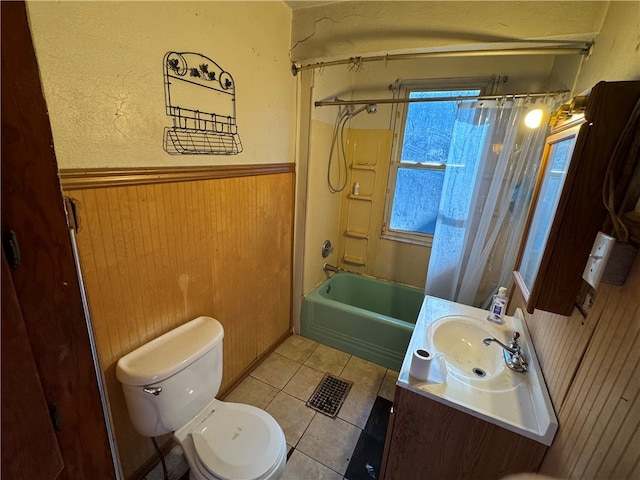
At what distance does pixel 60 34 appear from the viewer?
0.87m

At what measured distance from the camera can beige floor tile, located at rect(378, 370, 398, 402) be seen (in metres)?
1.98

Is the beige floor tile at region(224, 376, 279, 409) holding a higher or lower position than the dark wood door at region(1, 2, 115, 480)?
lower

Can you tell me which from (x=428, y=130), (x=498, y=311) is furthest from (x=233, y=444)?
(x=428, y=130)

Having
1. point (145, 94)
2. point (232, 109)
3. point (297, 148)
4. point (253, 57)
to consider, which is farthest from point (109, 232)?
point (297, 148)

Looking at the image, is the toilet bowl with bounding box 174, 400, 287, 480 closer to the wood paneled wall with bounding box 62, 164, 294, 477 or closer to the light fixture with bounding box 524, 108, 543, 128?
the wood paneled wall with bounding box 62, 164, 294, 477

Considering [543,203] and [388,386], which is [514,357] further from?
[388,386]

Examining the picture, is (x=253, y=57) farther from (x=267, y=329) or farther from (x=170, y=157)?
(x=267, y=329)

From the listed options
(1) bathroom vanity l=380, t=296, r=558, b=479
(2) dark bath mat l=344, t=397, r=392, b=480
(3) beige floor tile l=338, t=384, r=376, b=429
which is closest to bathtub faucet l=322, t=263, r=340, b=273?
(3) beige floor tile l=338, t=384, r=376, b=429

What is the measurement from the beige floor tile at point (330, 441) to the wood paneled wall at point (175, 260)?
0.63 metres

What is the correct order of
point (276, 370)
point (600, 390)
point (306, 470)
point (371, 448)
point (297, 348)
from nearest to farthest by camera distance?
point (600, 390) → point (306, 470) → point (371, 448) → point (276, 370) → point (297, 348)

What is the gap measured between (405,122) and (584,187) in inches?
76.2

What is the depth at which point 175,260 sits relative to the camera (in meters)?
1.38

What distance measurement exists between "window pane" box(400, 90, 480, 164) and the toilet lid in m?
2.32

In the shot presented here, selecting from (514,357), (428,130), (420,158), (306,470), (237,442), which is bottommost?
(306,470)
